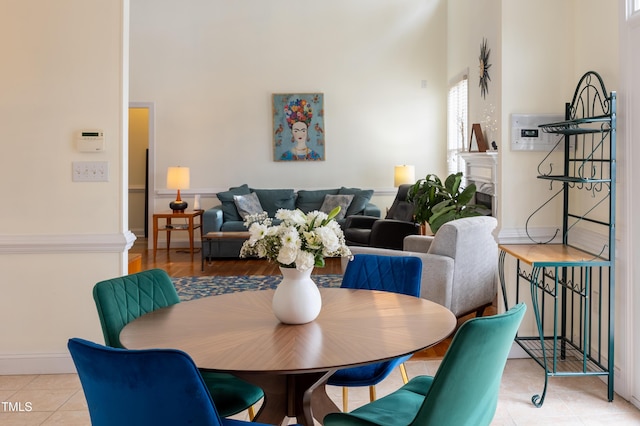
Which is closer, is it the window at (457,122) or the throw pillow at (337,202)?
the window at (457,122)

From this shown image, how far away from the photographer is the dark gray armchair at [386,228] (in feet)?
23.3

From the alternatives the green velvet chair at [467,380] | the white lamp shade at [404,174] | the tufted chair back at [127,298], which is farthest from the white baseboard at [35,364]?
the white lamp shade at [404,174]

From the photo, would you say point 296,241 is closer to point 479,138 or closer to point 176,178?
point 479,138

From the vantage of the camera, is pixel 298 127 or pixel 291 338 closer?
pixel 291 338

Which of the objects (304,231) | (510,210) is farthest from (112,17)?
(510,210)

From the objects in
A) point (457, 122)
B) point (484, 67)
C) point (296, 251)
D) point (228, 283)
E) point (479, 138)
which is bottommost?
point (228, 283)

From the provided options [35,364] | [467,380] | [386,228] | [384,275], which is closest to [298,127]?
[386,228]

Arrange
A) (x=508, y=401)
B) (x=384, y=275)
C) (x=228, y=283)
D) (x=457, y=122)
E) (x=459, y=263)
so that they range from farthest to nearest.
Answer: (x=457, y=122), (x=228, y=283), (x=459, y=263), (x=508, y=401), (x=384, y=275)

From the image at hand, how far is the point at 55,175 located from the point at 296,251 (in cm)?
230

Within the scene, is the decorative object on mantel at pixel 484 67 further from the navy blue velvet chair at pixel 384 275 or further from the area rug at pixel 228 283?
the navy blue velvet chair at pixel 384 275

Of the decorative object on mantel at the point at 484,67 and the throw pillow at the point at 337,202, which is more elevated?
the decorative object on mantel at the point at 484,67

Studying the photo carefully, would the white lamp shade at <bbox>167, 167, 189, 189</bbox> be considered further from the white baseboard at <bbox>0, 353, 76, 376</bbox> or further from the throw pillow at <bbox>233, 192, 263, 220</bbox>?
the white baseboard at <bbox>0, 353, 76, 376</bbox>

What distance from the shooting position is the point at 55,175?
4000 mm

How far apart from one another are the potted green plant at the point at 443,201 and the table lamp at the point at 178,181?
3345 millimetres
